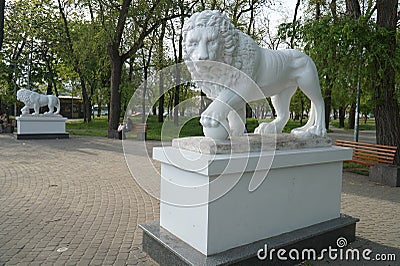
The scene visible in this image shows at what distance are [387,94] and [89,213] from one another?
6874 mm

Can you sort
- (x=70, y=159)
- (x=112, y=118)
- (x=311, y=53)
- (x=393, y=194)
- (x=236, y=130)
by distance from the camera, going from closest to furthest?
(x=236, y=130), (x=393, y=194), (x=311, y=53), (x=70, y=159), (x=112, y=118)

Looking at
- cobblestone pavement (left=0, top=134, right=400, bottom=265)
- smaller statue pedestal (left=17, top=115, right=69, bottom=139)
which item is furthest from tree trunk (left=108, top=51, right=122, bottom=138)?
cobblestone pavement (left=0, top=134, right=400, bottom=265)

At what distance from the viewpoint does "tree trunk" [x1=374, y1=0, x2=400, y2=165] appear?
287 inches

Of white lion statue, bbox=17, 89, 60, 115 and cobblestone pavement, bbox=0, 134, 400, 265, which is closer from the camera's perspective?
cobblestone pavement, bbox=0, 134, 400, 265

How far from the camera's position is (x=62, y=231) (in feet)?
12.6

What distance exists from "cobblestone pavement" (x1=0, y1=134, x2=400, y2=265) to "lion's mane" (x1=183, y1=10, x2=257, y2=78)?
4.47 feet

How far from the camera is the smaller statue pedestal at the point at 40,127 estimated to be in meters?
13.9

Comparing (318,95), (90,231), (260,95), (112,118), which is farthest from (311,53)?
(112,118)

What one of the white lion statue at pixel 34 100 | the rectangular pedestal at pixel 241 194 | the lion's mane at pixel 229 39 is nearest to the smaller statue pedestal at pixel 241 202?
the rectangular pedestal at pixel 241 194

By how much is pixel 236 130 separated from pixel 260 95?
428 millimetres

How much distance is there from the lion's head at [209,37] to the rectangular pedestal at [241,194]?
0.86m

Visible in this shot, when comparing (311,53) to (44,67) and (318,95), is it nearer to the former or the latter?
(318,95)

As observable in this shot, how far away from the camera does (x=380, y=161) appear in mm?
7492

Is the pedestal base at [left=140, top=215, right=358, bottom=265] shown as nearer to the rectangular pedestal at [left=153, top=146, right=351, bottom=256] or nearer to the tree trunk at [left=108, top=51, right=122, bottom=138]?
the rectangular pedestal at [left=153, top=146, right=351, bottom=256]
